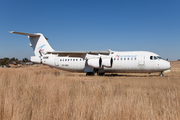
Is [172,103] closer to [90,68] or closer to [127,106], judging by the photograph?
[127,106]

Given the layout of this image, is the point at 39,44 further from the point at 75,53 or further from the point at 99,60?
the point at 99,60

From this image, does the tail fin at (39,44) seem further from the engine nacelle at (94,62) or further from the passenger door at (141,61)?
the passenger door at (141,61)

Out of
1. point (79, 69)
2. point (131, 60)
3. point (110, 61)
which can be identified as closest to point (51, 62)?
point (79, 69)

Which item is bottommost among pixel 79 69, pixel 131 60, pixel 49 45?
pixel 79 69

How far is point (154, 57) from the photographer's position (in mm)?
17453

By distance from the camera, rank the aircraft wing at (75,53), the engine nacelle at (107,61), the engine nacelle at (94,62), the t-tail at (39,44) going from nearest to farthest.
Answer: the engine nacelle at (107,61) < the engine nacelle at (94,62) < the aircraft wing at (75,53) < the t-tail at (39,44)

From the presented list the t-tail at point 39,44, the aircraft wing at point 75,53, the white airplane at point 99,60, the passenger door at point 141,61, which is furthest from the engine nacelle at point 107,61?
the t-tail at point 39,44

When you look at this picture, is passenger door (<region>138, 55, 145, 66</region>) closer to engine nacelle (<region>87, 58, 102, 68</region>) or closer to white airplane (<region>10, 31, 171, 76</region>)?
white airplane (<region>10, 31, 171, 76</region>)

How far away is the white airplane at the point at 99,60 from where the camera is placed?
17422 mm

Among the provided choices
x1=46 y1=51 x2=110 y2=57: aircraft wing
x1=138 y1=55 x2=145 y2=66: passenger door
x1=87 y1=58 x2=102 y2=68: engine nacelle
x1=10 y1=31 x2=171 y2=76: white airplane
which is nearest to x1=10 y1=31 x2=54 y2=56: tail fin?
x1=10 y1=31 x2=171 y2=76: white airplane

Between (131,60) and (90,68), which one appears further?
(90,68)

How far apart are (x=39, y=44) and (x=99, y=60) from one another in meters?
9.45

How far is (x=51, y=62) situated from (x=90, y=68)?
5.61 metres

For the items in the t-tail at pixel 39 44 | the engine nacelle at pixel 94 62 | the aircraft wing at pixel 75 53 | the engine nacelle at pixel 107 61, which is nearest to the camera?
the engine nacelle at pixel 107 61
